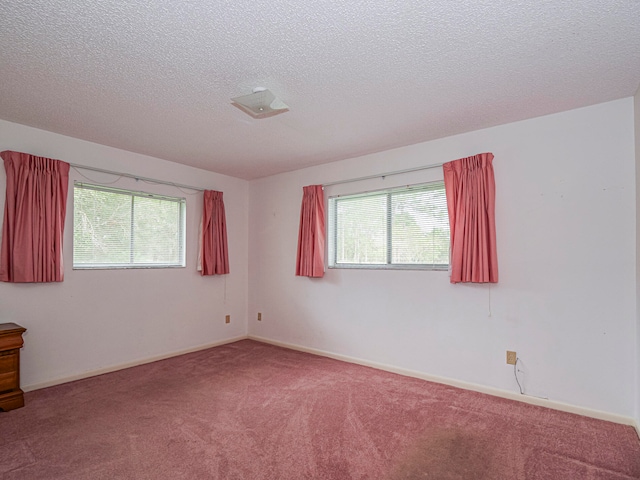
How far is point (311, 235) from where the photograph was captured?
4.36 metres

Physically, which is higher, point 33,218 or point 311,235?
point 33,218

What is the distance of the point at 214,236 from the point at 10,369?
2401mm

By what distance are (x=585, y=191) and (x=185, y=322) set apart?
4.41 meters

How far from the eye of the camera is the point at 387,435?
2389 mm

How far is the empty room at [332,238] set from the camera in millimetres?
1965

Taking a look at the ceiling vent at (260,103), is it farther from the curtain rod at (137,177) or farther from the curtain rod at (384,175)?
the curtain rod at (137,177)

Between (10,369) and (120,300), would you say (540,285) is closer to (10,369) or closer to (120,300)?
(120,300)

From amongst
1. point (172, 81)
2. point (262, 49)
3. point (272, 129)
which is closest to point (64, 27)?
point (172, 81)

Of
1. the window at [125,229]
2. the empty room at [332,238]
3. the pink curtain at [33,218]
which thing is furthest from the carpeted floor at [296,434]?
the window at [125,229]

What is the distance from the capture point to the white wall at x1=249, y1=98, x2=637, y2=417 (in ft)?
8.64

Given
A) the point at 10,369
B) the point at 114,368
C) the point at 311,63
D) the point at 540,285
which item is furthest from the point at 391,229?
the point at 10,369

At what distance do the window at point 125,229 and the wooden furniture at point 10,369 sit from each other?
3.02 feet

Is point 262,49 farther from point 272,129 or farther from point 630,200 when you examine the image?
point 630,200

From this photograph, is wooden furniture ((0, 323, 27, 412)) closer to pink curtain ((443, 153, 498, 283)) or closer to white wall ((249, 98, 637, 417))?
white wall ((249, 98, 637, 417))
